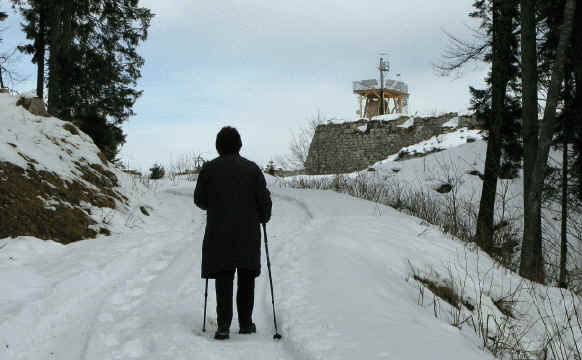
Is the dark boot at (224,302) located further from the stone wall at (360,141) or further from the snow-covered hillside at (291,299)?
the stone wall at (360,141)

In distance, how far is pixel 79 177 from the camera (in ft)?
38.4

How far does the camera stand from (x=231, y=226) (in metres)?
4.92

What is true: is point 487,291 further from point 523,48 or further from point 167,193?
point 167,193

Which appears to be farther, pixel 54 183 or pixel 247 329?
pixel 54 183

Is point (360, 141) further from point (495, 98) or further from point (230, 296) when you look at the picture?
point (230, 296)

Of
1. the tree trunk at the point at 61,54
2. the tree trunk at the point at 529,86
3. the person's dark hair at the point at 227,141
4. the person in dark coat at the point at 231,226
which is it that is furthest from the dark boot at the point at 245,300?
the tree trunk at the point at 61,54

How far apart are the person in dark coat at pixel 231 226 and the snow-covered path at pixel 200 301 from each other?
404 millimetres

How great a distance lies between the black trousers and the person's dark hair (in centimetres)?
126

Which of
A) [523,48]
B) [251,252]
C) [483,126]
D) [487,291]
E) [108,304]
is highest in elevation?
[523,48]

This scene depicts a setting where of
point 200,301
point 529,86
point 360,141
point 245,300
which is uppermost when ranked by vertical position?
point 529,86

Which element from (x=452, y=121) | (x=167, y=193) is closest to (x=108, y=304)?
(x=167, y=193)

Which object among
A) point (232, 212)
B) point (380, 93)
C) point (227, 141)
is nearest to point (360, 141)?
point (380, 93)

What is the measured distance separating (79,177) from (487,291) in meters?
9.17

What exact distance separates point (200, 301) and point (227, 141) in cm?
210
